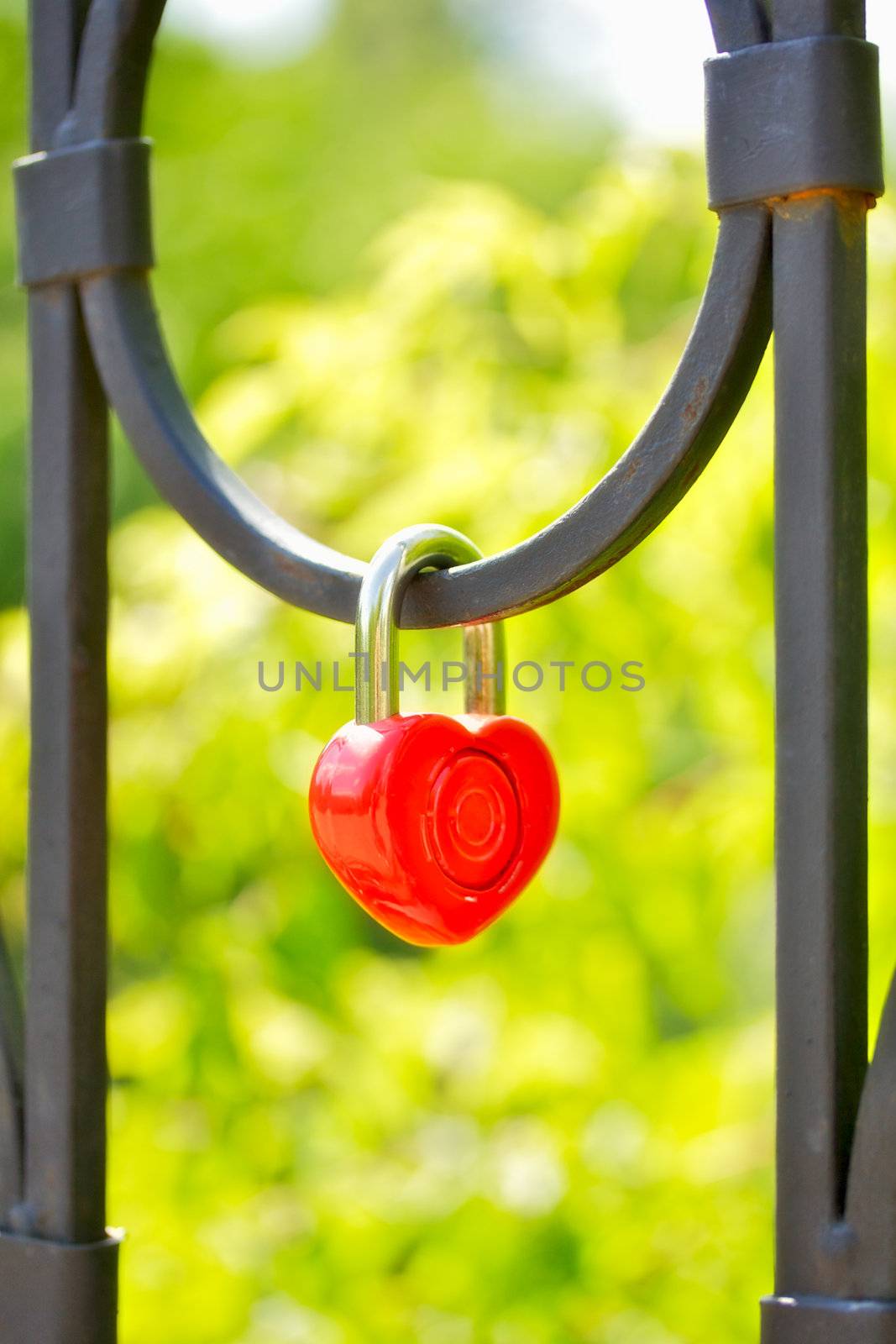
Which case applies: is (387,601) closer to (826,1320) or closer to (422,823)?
(422,823)

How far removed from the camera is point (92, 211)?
17.8 inches

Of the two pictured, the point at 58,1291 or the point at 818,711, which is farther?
the point at 58,1291

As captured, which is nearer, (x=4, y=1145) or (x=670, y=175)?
(x=4, y=1145)

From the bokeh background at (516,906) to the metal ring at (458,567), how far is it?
451 millimetres

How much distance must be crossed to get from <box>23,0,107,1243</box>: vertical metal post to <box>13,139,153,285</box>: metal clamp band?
12mm

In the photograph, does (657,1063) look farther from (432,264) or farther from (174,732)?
(432,264)

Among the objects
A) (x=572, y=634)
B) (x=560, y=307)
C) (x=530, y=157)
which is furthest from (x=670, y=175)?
(x=530, y=157)

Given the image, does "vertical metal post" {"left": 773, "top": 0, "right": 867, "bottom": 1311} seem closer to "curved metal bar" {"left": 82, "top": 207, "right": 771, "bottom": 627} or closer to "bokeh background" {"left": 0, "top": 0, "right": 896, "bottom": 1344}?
"curved metal bar" {"left": 82, "top": 207, "right": 771, "bottom": 627}

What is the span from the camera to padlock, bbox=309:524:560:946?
14.1 inches

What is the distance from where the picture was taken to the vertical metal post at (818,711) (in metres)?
0.33

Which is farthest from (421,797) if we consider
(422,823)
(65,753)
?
(65,753)

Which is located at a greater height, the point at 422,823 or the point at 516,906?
the point at 422,823

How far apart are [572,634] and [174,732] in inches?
12.2

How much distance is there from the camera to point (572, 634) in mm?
900
